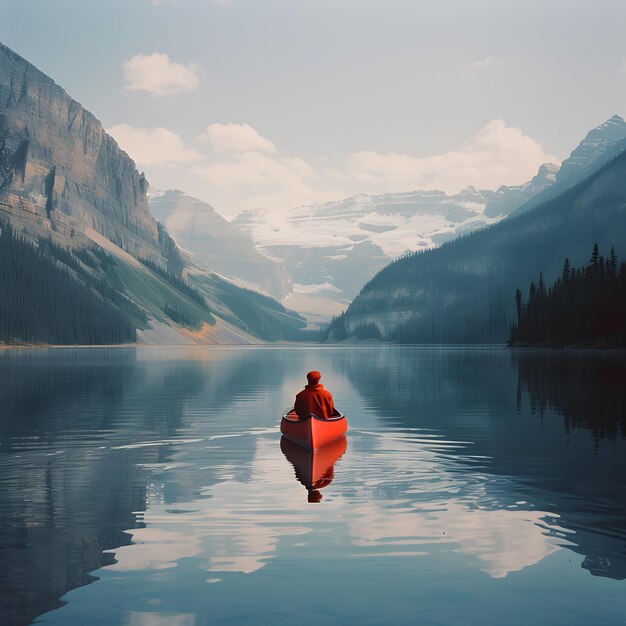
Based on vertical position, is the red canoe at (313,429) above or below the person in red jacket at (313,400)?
below

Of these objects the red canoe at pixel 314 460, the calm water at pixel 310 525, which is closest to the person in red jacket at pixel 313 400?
the red canoe at pixel 314 460

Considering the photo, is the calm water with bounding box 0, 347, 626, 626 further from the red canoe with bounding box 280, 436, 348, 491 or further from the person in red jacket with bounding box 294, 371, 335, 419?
the person in red jacket with bounding box 294, 371, 335, 419

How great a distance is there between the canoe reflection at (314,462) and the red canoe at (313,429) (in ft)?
1.05

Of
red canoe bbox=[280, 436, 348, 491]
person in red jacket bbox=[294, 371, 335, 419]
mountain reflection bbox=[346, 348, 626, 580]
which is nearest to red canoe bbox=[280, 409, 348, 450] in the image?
red canoe bbox=[280, 436, 348, 491]

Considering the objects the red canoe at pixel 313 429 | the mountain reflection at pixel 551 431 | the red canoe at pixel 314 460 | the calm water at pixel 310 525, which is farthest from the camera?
the red canoe at pixel 313 429

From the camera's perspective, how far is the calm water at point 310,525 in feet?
56.8

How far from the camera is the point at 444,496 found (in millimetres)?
28422

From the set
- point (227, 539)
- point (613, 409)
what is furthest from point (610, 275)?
point (227, 539)

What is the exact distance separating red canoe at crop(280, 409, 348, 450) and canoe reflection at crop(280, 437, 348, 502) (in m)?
0.32

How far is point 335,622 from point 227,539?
Answer: 654cm

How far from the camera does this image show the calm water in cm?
1731

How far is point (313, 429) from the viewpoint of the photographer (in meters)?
39.5

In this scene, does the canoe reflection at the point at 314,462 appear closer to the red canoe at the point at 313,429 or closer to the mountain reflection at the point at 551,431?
the red canoe at the point at 313,429

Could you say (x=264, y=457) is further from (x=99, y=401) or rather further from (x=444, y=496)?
(x=99, y=401)
